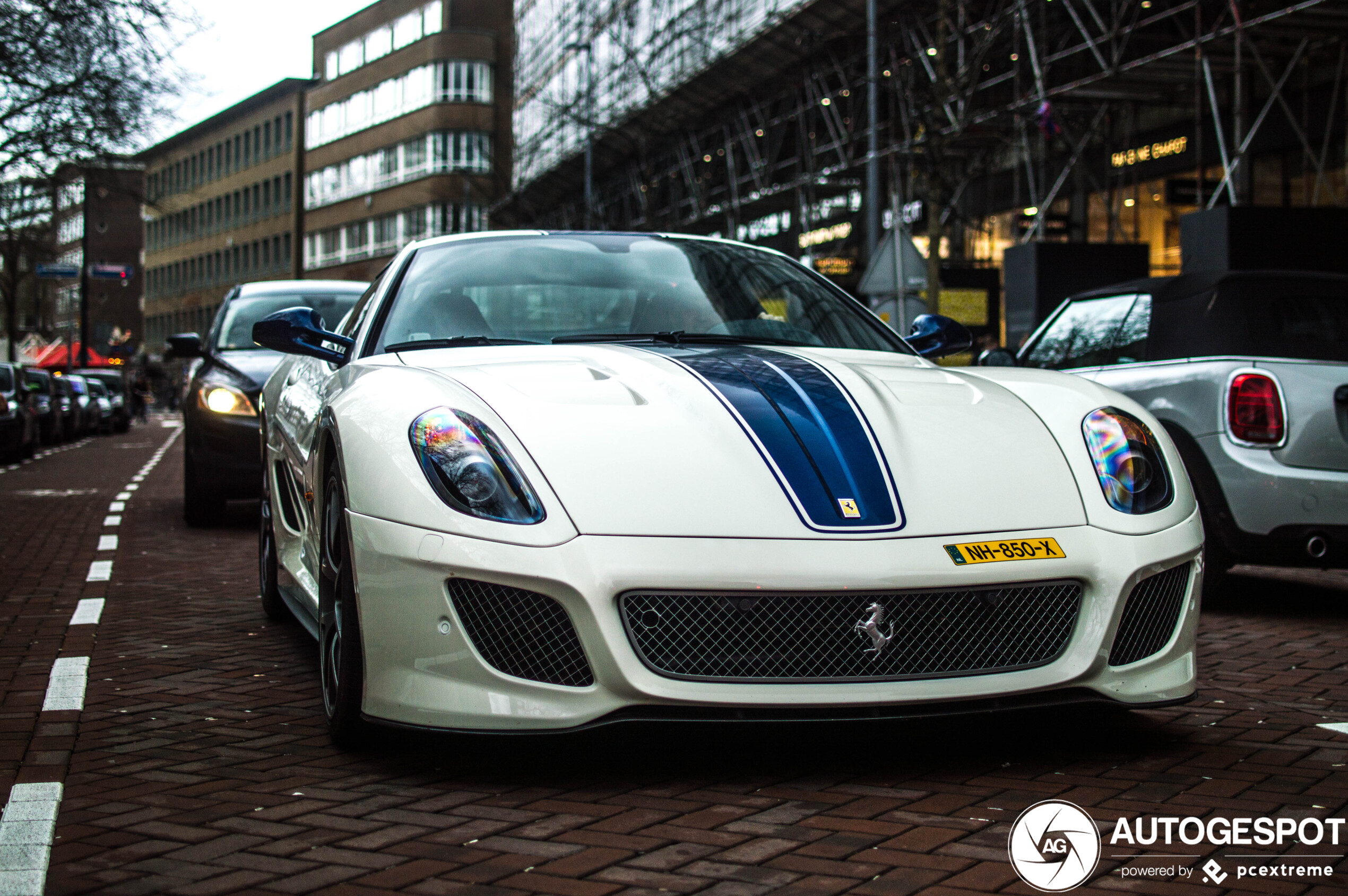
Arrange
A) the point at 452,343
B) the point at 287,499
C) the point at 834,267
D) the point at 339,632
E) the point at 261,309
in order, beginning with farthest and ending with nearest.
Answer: the point at 834,267 < the point at 261,309 < the point at 287,499 < the point at 452,343 < the point at 339,632

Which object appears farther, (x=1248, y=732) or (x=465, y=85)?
(x=465, y=85)

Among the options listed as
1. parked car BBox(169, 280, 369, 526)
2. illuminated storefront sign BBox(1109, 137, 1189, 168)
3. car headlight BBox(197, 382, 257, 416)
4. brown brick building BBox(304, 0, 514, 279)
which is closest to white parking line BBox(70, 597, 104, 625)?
parked car BBox(169, 280, 369, 526)

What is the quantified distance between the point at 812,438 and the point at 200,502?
824cm

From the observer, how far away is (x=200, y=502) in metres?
11.0

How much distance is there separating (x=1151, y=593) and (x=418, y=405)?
1838mm

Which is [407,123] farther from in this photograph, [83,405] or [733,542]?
[733,542]

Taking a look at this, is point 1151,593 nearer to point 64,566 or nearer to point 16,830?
point 16,830

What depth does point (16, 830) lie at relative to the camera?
318 cm

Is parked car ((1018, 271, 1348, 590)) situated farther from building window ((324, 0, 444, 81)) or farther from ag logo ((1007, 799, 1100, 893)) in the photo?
building window ((324, 0, 444, 81))

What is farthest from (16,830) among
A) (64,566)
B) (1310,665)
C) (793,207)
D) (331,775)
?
(793,207)

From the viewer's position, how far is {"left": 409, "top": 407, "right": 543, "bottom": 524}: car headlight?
342cm

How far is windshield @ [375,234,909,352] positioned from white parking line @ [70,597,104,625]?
255 cm

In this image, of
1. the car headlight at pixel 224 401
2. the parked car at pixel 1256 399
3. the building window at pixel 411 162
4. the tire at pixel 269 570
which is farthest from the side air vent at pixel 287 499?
the building window at pixel 411 162

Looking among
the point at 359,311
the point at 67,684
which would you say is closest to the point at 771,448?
the point at 359,311
